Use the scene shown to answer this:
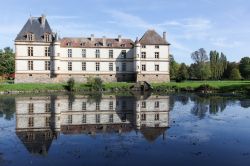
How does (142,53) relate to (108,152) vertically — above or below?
above

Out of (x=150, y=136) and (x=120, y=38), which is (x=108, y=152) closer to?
(x=150, y=136)

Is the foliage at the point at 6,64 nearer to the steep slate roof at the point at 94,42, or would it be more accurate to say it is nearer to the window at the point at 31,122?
the steep slate roof at the point at 94,42

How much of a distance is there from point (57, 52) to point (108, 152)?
4015cm

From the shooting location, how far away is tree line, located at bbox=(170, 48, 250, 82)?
7381 cm

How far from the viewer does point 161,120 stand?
1942 cm

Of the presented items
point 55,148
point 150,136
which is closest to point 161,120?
point 150,136

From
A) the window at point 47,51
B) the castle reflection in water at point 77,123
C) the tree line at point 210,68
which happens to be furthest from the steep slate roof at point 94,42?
the castle reflection in water at point 77,123

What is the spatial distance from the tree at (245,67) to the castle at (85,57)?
3579 cm

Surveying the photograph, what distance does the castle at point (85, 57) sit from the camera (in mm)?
49781

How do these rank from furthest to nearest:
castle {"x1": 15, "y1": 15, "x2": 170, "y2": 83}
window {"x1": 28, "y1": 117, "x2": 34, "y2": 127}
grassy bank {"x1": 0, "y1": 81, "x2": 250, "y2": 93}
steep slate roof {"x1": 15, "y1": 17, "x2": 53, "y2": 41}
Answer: castle {"x1": 15, "y1": 15, "x2": 170, "y2": 83} < steep slate roof {"x1": 15, "y1": 17, "x2": 53, "y2": 41} < grassy bank {"x1": 0, "y1": 81, "x2": 250, "y2": 93} < window {"x1": 28, "y1": 117, "x2": 34, "y2": 127}

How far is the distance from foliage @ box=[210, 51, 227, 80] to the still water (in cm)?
5941

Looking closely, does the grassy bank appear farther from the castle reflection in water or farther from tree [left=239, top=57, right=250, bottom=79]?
tree [left=239, top=57, right=250, bottom=79]

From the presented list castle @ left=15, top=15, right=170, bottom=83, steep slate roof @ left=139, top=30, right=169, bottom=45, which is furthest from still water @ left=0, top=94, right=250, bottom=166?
steep slate roof @ left=139, top=30, right=169, bottom=45

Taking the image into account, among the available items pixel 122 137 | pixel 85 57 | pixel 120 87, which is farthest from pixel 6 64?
pixel 122 137
